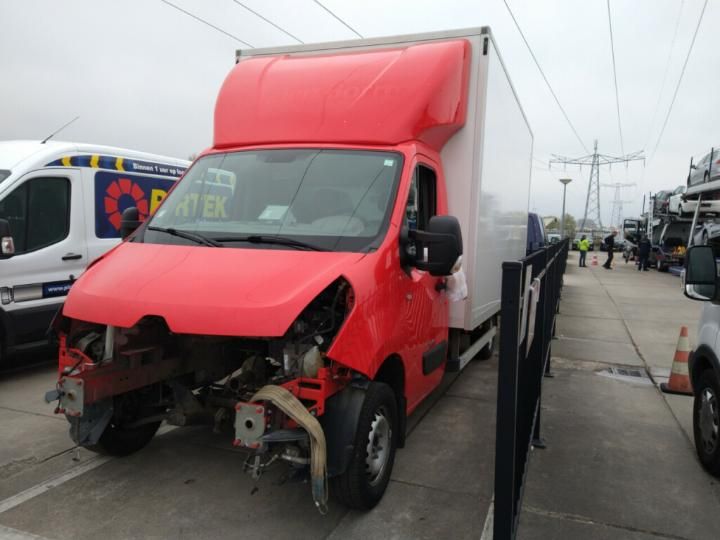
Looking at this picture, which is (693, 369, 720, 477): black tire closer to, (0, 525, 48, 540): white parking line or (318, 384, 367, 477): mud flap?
(318, 384, 367, 477): mud flap

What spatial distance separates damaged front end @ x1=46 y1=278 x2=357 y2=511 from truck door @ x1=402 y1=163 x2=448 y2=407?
81 cm

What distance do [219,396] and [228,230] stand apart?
111cm

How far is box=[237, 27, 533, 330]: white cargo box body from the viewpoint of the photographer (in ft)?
15.9

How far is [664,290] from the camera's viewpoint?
17.4 meters

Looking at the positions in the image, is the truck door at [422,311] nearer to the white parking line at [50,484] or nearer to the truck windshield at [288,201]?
the truck windshield at [288,201]

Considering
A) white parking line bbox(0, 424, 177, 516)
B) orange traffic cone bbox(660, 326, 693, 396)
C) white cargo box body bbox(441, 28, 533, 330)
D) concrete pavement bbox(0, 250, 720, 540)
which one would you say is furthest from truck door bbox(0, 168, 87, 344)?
orange traffic cone bbox(660, 326, 693, 396)

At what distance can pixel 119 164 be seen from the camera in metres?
7.26

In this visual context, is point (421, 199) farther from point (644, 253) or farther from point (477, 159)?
point (644, 253)

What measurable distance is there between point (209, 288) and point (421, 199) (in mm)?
1982

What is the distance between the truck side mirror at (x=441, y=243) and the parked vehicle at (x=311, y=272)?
0.01m

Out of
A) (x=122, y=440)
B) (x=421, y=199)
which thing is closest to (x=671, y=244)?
(x=421, y=199)

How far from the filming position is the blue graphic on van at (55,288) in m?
6.23

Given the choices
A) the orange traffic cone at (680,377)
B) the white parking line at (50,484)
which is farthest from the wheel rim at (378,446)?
the orange traffic cone at (680,377)

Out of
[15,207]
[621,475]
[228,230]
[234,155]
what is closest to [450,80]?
[234,155]
